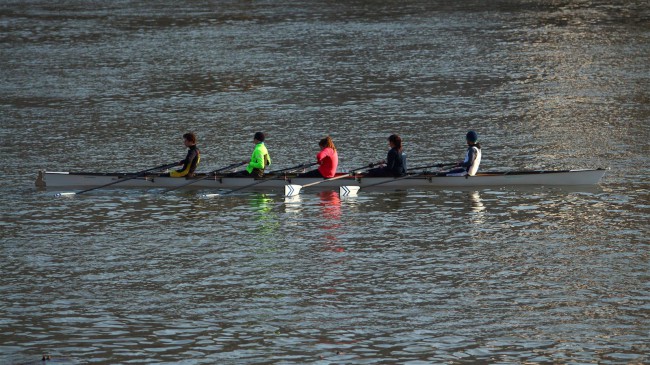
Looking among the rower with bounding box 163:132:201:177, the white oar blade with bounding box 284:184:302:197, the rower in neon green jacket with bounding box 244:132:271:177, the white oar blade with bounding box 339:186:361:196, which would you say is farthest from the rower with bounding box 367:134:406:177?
the rower with bounding box 163:132:201:177

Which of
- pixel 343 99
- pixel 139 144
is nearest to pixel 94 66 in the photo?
pixel 343 99

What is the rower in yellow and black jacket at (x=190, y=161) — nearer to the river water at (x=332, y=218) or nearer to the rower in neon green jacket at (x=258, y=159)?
the river water at (x=332, y=218)

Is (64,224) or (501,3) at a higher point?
(501,3)

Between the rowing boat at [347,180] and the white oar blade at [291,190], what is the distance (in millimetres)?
355

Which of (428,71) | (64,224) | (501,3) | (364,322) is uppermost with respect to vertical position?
(501,3)

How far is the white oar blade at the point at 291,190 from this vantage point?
32.8m

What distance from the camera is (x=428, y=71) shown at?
55250 mm

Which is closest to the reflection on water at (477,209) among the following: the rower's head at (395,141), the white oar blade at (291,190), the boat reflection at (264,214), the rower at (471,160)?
the rower at (471,160)

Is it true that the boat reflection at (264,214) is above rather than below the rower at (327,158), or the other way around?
below

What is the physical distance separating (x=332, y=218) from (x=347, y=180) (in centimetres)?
317

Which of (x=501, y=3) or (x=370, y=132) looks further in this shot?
(x=501, y=3)

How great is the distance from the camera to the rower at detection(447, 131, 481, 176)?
1296 inches

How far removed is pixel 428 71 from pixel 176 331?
35.0 m

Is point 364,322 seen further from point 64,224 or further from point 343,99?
point 343,99
